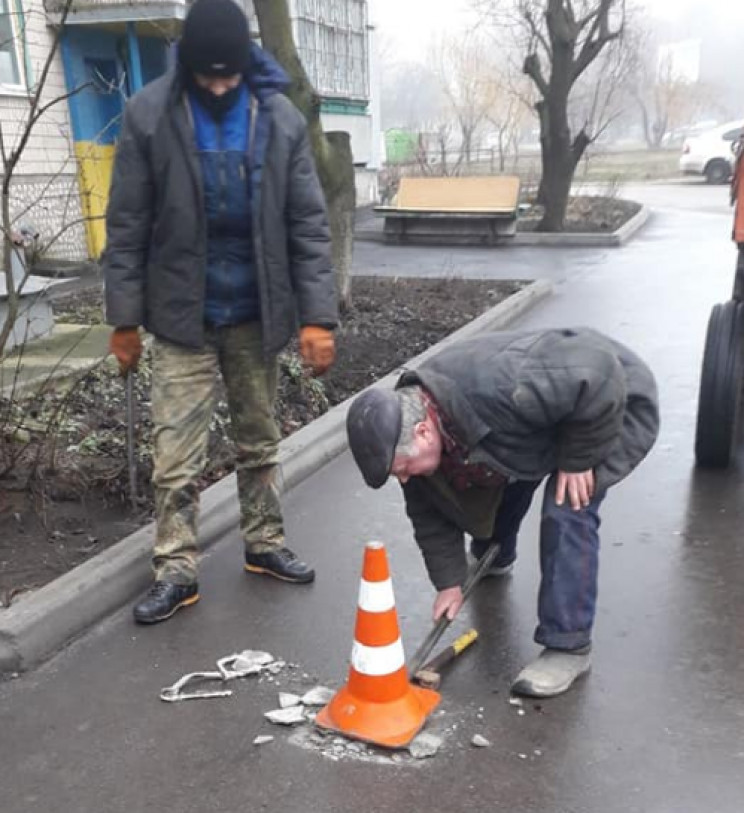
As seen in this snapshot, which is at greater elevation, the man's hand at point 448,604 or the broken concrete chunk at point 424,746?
the man's hand at point 448,604

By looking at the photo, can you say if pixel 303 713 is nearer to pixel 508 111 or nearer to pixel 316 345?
pixel 316 345

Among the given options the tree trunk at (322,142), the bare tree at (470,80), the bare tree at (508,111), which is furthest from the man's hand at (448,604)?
the bare tree at (470,80)

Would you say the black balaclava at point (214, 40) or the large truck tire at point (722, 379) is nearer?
the black balaclava at point (214, 40)

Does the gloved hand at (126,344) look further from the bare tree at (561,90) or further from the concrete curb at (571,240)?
the bare tree at (561,90)

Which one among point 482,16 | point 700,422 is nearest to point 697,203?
point 482,16

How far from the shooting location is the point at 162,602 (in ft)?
11.0

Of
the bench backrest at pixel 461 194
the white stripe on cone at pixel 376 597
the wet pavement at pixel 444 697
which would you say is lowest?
the wet pavement at pixel 444 697

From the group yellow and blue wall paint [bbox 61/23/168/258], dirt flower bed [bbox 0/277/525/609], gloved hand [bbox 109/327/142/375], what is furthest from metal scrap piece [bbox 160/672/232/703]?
yellow and blue wall paint [bbox 61/23/168/258]

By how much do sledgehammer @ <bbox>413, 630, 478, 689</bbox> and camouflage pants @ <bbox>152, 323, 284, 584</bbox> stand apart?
3.23ft

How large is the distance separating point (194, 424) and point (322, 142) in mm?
4303

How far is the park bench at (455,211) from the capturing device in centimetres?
1449

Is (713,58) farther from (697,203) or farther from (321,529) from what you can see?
(321,529)

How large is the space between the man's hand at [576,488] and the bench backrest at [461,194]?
12.0m

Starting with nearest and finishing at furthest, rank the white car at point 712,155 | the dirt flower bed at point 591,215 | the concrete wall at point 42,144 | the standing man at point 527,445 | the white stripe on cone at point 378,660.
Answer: the standing man at point 527,445, the white stripe on cone at point 378,660, the concrete wall at point 42,144, the dirt flower bed at point 591,215, the white car at point 712,155
